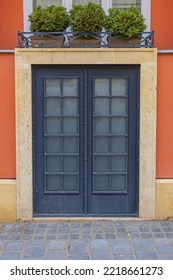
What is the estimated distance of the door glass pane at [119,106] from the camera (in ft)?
20.0

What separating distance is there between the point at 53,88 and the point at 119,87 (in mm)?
1133

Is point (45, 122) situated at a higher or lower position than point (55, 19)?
lower

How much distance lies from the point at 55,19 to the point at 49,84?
108cm

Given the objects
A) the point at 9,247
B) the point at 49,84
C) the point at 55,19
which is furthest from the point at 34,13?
the point at 9,247

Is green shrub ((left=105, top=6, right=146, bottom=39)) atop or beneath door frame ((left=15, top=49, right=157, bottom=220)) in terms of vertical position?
atop

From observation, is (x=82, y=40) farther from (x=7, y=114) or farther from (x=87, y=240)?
(x=87, y=240)

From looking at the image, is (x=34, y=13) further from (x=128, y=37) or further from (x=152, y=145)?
(x=152, y=145)

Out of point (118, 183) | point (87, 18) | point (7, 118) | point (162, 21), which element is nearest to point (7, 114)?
point (7, 118)

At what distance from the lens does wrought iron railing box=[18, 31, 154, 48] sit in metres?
5.99

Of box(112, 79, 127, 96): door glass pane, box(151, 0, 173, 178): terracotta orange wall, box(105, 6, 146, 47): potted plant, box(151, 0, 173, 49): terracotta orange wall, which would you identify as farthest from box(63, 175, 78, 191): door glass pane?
box(151, 0, 173, 49): terracotta orange wall

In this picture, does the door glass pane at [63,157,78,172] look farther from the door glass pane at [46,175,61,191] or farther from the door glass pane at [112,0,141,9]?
the door glass pane at [112,0,141,9]

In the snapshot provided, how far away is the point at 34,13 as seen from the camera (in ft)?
19.6

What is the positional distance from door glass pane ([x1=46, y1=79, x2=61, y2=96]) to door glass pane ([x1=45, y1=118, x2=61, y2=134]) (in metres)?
0.45

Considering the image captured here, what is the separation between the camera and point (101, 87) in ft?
20.0
